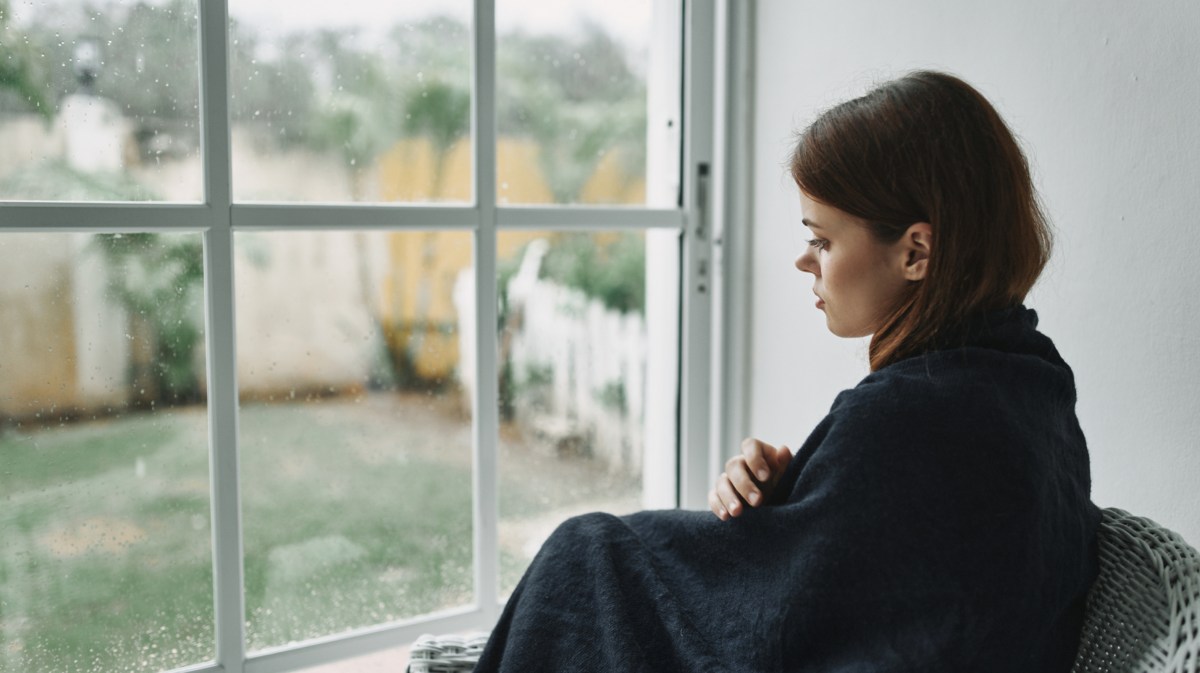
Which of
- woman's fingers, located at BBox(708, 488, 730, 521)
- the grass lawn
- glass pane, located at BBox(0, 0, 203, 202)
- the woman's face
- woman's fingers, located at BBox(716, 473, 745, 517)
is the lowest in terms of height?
the grass lawn

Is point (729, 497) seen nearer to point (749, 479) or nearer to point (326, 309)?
point (749, 479)

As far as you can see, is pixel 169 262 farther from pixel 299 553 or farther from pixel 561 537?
pixel 561 537

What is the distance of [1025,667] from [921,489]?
0.70 feet

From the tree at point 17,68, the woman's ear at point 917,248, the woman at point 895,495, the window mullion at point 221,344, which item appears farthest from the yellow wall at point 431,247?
the woman's ear at point 917,248

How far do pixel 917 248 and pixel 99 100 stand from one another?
109cm

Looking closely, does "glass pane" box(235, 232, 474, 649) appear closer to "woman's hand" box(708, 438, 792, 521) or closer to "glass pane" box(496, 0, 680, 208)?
"glass pane" box(496, 0, 680, 208)

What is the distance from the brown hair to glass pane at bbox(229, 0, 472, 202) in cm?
78

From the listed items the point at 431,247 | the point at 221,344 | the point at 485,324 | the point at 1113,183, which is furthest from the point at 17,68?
the point at 1113,183

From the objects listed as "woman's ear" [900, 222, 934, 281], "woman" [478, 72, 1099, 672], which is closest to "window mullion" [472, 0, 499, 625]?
"woman" [478, 72, 1099, 672]

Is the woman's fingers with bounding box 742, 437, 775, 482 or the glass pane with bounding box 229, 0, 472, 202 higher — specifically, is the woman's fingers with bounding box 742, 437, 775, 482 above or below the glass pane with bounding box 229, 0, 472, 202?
below

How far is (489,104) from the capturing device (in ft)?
5.42

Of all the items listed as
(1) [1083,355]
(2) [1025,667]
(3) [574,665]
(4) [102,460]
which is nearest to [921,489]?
(2) [1025,667]

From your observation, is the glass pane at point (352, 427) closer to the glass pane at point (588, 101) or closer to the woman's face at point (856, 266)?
the glass pane at point (588, 101)

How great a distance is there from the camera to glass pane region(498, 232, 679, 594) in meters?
A: 1.79
